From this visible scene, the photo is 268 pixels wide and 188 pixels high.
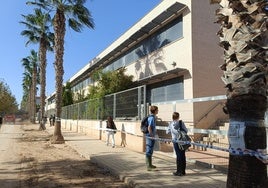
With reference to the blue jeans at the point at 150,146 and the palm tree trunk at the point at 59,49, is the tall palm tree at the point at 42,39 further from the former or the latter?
the blue jeans at the point at 150,146

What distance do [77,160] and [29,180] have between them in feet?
13.0

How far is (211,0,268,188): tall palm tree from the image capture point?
4.04m

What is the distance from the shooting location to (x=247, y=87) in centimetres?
415

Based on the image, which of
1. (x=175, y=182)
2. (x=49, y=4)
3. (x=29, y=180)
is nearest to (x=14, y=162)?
(x=29, y=180)

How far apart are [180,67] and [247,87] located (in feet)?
47.8

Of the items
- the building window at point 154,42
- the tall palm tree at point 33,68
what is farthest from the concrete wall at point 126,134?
the tall palm tree at point 33,68

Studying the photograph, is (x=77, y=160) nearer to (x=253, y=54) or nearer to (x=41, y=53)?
(x=253, y=54)

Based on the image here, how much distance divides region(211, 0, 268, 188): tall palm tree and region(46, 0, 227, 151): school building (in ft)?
32.1

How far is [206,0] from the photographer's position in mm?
18469

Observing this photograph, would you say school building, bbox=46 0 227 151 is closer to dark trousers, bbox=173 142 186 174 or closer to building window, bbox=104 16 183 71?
building window, bbox=104 16 183 71

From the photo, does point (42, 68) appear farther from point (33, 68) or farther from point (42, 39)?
point (33, 68)

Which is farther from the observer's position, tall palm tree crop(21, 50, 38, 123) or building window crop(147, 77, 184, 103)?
tall palm tree crop(21, 50, 38, 123)

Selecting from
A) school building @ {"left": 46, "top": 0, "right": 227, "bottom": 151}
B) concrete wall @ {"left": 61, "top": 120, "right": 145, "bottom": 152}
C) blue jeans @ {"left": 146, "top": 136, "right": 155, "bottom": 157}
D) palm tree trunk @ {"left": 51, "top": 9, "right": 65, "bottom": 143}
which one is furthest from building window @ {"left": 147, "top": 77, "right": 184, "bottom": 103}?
blue jeans @ {"left": 146, "top": 136, "right": 155, "bottom": 157}

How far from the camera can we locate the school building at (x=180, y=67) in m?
16.9
